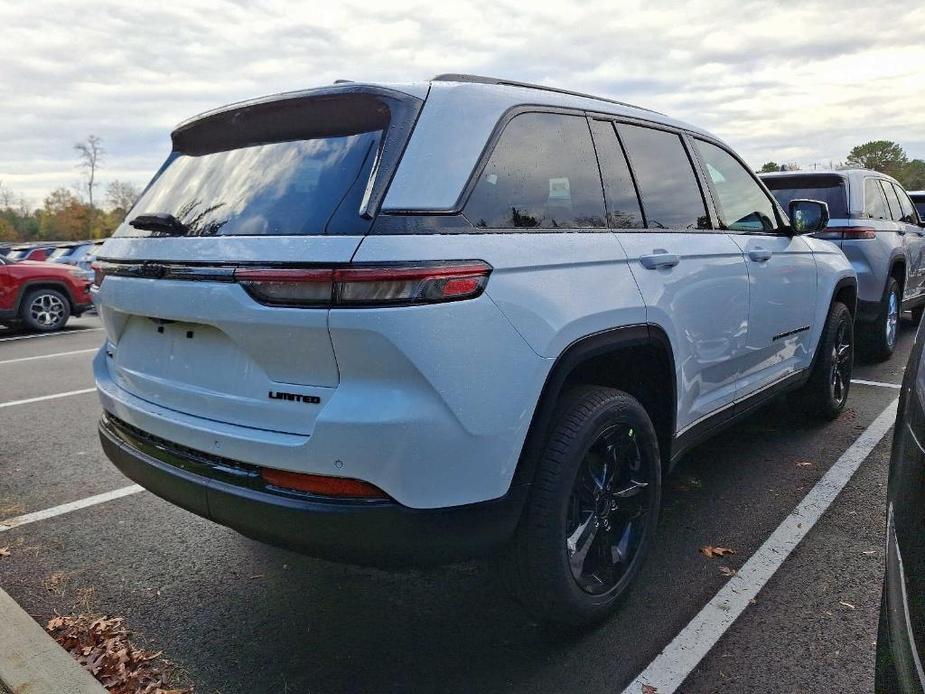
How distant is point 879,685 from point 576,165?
193cm

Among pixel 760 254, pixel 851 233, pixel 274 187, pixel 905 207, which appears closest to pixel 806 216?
pixel 760 254

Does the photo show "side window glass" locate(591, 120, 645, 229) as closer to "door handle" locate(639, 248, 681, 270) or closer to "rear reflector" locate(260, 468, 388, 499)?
"door handle" locate(639, 248, 681, 270)

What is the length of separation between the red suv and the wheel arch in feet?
40.5

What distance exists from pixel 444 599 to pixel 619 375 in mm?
1153

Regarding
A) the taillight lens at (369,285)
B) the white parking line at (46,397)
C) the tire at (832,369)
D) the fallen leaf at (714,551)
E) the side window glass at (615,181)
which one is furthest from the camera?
the white parking line at (46,397)

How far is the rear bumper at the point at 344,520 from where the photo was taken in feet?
6.94

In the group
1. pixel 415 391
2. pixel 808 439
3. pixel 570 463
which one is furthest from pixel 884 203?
pixel 415 391

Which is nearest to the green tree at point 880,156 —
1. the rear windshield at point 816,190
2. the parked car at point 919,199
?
the parked car at point 919,199

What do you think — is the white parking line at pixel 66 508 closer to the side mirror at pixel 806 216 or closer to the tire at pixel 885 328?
the side mirror at pixel 806 216

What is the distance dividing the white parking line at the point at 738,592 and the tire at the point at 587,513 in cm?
27

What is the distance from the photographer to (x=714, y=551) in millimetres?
3389

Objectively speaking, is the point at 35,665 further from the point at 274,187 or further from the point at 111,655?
the point at 274,187

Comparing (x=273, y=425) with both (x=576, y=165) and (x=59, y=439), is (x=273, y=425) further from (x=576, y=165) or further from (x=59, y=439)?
(x=59, y=439)

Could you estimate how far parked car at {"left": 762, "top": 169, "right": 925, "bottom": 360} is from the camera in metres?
6.94
